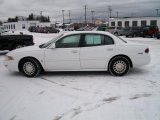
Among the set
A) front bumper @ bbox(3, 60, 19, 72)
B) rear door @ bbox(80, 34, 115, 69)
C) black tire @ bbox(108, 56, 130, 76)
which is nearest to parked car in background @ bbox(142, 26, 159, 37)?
black tire @ bbox(108, 56, 130, 76)

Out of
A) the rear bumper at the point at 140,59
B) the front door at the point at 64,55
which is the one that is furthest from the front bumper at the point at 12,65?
the rear bumper at the point at 140,59

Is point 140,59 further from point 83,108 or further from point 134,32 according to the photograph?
point 134,32

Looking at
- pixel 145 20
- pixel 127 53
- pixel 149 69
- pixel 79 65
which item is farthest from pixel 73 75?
pixel 145 20

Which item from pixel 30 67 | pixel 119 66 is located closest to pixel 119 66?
pixel 119 66

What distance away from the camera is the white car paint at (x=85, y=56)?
7254 millimetres

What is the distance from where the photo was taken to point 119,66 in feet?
24.1

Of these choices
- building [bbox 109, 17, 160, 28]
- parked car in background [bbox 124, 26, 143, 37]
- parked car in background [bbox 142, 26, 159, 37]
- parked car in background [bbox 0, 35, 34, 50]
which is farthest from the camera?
building [bbox 109, 17, 160, 28]

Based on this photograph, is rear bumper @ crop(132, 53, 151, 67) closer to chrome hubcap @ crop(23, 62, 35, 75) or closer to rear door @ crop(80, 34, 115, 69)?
rear door @ crop(80, 34, 115, 69)

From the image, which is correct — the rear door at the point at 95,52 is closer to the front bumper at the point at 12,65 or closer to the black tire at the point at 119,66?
the black tire at the point at 119,66

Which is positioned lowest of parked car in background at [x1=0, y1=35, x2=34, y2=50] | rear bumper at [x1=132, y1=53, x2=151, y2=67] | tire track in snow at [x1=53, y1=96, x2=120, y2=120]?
tire track in snow at [x1=53, y1=96, x2=120, y2=120]

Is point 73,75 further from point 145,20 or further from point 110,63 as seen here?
point 145,20

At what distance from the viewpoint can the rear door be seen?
7.25m

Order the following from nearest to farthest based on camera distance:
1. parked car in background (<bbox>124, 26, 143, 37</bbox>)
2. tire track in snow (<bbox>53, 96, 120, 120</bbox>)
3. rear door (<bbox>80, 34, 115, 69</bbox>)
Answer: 1. tire track in snow (<bbox>53, 96, 120, 120</bbox>)
2. rear door (<bbox>80, 34, 115, 69</bbox>)
3. parked car in background (<bbox>124, 26, 143, 37</bbox>)

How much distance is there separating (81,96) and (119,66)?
2.27m
